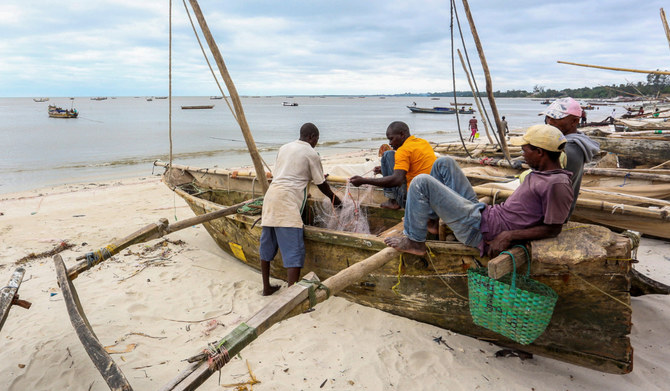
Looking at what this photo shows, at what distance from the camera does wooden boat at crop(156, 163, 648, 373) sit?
2453 mm

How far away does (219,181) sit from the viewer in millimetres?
6684

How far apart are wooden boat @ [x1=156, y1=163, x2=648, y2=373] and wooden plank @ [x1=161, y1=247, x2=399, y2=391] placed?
0.47 metres

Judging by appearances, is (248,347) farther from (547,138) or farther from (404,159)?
(547,138)

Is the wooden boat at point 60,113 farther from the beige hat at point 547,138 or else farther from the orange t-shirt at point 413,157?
the beige hat at point 547,138

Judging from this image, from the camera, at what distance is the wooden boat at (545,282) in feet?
8.05

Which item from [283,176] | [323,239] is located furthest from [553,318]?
[283,176]

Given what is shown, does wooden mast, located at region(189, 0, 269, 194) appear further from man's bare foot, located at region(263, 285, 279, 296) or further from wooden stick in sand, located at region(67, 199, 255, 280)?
man's bare foot, located at region(263, 285, 279, 296)

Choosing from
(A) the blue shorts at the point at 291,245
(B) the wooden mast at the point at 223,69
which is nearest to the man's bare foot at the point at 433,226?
(A) the blue shorts at the point at 291,245

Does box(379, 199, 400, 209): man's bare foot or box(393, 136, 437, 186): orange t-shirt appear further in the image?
box(379, 199, 400, 209): man's bare foot

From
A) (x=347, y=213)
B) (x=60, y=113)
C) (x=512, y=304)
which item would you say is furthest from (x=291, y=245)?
(x=60, y=113)

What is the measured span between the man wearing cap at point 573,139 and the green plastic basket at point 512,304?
909mm

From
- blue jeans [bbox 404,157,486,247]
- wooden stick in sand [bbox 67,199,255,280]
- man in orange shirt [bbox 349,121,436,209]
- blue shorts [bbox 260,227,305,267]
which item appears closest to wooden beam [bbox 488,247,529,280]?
blue jeans [bbox 404,157,486,247]

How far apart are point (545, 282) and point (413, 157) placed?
180 cm

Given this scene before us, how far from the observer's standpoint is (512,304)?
2.47 meters
